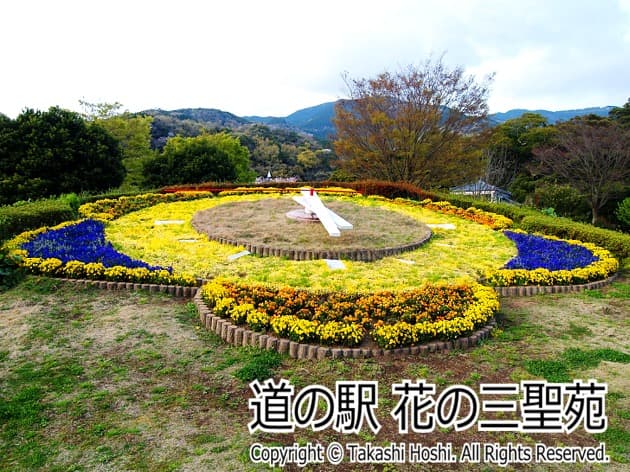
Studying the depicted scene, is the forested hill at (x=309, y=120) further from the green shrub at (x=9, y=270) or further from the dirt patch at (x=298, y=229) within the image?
the green shrub at (x=9, y=270)

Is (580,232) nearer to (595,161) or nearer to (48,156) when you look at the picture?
(595,161)

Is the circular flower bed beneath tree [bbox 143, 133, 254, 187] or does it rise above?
beneath

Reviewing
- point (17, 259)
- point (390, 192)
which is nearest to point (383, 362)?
point (17, 259)

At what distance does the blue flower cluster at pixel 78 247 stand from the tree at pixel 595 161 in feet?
83.9

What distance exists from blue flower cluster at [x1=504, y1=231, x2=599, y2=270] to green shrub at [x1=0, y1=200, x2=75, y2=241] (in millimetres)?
10149

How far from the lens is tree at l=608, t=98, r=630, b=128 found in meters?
31.6

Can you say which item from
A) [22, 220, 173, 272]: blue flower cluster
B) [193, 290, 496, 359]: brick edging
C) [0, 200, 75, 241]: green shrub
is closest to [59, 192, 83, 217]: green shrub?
[0, 200, 75, 241]: green shrub

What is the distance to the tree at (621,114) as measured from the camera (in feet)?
104

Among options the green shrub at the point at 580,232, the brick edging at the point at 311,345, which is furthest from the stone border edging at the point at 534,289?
the green shrub at the point at 580,232

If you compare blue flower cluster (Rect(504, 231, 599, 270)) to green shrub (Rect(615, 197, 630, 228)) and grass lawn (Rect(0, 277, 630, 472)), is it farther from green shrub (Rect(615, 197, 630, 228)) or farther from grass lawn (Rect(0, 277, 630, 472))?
green shrub (Rect(615, 197, 630, 228))

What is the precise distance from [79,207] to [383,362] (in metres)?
11.3

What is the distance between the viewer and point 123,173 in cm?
2136

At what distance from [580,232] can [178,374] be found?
32.4 feet

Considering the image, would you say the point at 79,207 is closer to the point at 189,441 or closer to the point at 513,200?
the point at 189,441
